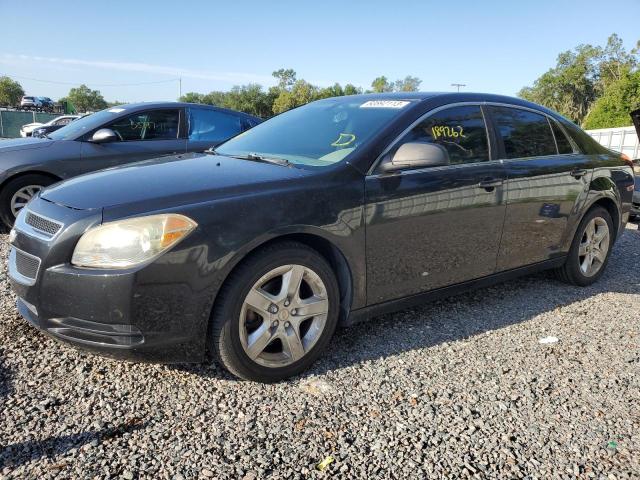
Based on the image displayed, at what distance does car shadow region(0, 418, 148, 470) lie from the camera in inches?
82.4

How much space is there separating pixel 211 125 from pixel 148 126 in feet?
2.77

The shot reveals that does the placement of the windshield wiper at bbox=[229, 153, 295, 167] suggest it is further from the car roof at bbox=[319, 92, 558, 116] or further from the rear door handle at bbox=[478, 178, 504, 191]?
the rear door handle at bbox=[478, 178, 504, 191]

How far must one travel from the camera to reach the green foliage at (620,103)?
31.2 m

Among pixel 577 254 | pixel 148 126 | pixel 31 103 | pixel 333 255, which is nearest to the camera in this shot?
pixel 333 255

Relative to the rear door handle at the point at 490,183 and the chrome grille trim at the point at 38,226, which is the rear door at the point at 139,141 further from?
the rear door handle at the point at 490,183

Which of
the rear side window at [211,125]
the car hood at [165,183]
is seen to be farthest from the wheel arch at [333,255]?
the rear side window at [211,125]

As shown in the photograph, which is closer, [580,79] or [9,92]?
[580,79]

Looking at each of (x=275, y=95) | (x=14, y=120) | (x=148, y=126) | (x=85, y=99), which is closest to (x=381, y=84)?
(x=275, y=95)

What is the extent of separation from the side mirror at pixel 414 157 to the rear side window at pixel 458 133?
175 mm

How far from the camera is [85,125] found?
6230 mm

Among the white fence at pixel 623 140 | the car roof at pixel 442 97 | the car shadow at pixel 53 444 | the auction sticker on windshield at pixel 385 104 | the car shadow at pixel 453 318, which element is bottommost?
the car shadow at pixel 53 444

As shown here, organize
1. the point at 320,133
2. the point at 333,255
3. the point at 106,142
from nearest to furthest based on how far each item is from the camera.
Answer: the point at 333,255 < the point at 320,133 < the point at 106,142

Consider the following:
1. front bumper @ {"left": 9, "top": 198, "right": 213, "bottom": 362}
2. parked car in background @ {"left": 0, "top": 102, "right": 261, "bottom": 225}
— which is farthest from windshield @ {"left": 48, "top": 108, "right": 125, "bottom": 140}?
front bumper @ {"left": 9, "top": 198, "right": 213, "bottom": 362}

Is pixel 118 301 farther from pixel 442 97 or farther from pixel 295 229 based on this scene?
pixel 442 97
